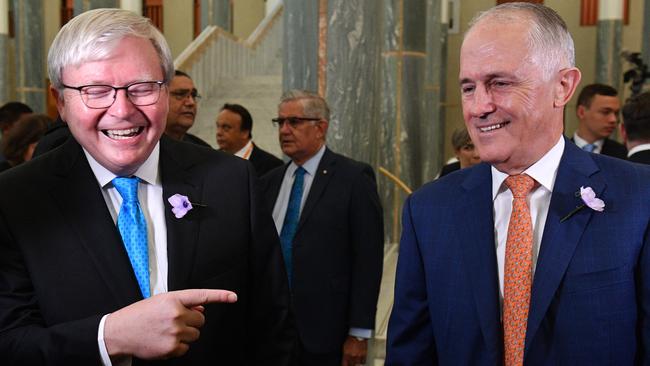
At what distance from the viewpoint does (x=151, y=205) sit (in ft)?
6.29

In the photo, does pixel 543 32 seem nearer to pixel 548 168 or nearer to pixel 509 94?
pixel 509 94

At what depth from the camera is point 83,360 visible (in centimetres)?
164

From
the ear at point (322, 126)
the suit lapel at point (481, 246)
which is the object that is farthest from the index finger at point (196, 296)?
the ear at point (322, 126)

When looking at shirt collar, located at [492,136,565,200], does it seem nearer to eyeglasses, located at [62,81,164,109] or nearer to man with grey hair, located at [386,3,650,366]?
man with grey hair, located at [386,3,650,366]

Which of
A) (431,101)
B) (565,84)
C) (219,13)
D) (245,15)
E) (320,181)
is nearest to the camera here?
(565,84)

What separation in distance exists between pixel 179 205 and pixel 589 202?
1124mm

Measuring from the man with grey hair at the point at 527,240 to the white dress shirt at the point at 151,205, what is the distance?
74 cm

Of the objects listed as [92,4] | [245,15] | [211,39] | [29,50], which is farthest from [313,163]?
[245,15]

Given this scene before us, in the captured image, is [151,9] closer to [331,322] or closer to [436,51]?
[436,51]

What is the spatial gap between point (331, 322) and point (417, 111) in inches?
223

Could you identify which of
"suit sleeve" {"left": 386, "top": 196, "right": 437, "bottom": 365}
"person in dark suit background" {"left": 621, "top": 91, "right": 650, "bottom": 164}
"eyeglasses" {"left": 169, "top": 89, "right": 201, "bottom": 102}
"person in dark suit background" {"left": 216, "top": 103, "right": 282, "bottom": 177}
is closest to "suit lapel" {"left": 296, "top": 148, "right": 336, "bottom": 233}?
"eyeglasses" {"left": 169, "top": 89, "right": 201, "bottom": 102}

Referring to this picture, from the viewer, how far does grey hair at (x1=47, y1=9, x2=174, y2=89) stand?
170 cm

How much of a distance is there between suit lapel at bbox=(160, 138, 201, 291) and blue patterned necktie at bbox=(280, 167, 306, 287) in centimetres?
208

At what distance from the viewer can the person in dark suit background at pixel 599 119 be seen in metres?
5.56
